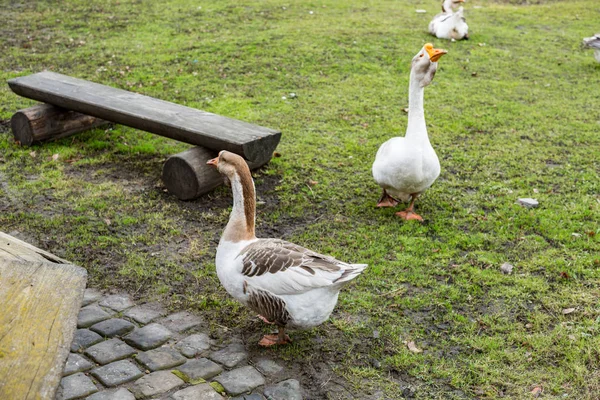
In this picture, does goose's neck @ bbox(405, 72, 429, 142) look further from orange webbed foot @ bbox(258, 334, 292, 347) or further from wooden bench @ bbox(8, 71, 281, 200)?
orange webbed foot @ bbox(258, 334, 292, 347)

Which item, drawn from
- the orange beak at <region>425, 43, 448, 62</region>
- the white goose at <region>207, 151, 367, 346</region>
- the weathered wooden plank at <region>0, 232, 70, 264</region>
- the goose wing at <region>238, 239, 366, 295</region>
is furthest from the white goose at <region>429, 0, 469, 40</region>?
the weathered wooden plank at <region>0, 232, 70, 264</region>

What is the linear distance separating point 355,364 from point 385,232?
176cm

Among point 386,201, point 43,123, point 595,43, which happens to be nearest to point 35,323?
point 386,201

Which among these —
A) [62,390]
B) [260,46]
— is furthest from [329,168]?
[260,46]

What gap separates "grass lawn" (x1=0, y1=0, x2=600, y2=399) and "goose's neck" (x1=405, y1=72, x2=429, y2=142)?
0.79 m

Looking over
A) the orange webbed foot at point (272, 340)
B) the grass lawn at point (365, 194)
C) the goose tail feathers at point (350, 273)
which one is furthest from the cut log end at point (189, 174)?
the goose tail feathers at point (350, 273)

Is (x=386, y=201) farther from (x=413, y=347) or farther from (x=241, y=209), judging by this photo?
(x=241, y=209)

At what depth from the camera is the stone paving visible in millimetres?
3418

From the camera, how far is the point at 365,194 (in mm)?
6000

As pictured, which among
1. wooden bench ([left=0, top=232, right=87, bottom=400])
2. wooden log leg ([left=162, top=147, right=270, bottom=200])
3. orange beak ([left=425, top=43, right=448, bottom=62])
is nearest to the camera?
wooden bench ([left=0, top=232, right=87, bottom=400])

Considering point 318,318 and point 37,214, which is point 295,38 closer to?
point 37,214

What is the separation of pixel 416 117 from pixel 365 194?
1.03 m

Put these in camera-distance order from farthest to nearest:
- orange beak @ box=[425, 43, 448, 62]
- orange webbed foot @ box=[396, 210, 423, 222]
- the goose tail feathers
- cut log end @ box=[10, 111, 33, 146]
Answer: cut log end @ box=[10, 111, 33, 146], orange webbed foot @ box=[396, 210, 423, 222], orange beak @ box=[425, 43, 448, 62], the goose tail feathers

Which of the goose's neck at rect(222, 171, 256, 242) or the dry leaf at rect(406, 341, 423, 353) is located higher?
the goose's neck at rect(222, 171, 256, 242)
